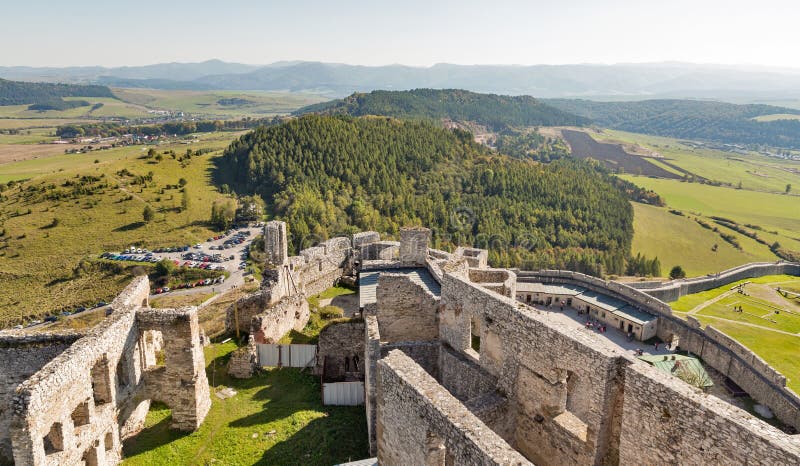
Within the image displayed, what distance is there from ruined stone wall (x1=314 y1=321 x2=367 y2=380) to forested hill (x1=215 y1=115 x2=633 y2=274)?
178 feet

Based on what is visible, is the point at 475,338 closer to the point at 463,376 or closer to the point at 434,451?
the point at 463,376

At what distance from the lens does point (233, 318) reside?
31.0 metres

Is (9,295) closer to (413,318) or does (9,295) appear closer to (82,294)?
(82,294)

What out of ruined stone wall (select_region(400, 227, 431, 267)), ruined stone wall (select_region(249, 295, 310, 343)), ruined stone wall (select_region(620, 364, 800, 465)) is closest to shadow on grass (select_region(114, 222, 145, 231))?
ruined stone wall (select_region(249, 295, 310, 343))

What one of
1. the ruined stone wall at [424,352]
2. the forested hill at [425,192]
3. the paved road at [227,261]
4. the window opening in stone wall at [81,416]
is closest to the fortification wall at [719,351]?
the ruined stone wall at [424,352]

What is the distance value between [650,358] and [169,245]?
8256cm

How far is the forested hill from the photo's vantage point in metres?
93.2

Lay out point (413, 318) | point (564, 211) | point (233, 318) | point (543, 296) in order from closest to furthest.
Answer: 1. point (413, 318)
2. point (233, 318)
3. point (543, 296)
4. point (564, 211)

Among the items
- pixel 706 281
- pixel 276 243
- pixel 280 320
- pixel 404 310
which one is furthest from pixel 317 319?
pixel 706 281

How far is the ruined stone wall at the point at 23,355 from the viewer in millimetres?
19453

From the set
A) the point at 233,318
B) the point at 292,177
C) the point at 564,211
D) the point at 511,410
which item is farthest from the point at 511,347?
the point at 564,211

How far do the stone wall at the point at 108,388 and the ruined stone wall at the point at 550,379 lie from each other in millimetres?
13343

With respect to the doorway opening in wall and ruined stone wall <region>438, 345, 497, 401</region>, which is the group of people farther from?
ruined stone wall <region>438, 345, 497, 401</region>

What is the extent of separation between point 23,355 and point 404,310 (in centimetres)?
1714
